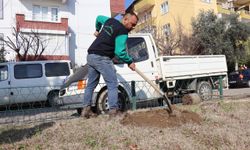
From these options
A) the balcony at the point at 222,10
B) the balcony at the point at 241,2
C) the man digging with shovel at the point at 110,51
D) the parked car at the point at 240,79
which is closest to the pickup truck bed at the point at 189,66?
the man digging with shovel at the point at 110,51

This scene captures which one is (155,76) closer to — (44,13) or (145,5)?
(44,13)

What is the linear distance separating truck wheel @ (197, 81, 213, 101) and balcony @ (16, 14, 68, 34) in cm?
1527

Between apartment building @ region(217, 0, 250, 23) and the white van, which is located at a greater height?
apartment building @ region(217, 0, 250, 23)

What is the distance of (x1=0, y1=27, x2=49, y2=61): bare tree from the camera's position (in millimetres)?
20344

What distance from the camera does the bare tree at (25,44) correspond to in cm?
2034

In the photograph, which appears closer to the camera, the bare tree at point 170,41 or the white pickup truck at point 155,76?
the white pickup truck at point 155,76

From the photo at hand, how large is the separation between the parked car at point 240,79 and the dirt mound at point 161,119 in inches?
720

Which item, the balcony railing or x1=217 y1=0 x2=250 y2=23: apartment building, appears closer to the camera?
the balcony railing

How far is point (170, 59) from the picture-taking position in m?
8.67

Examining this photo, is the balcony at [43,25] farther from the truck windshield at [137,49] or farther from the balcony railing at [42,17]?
the truck windshield at [137,49]

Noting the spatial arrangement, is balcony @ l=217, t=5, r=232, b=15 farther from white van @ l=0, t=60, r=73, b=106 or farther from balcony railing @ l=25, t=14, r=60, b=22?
white van @ l=0, t=60, r=73, b=106

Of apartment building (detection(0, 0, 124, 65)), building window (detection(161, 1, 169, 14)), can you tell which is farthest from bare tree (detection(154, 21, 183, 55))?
building window (detection(161, 1, 169, 14))

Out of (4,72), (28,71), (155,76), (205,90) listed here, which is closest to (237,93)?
(205,90)

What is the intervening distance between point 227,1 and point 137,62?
36.1 metres
